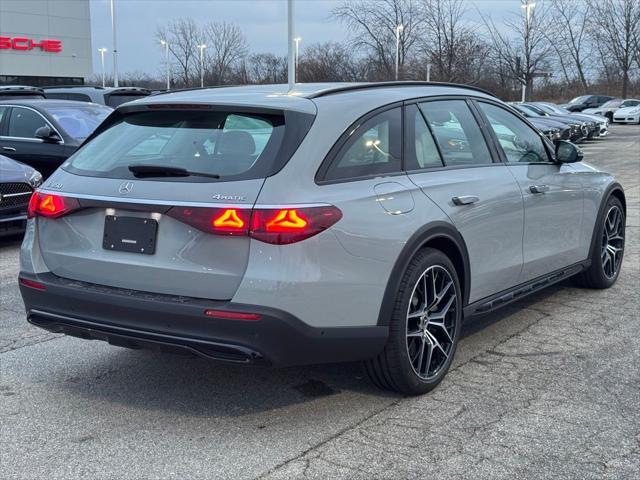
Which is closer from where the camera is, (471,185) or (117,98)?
(471,185)

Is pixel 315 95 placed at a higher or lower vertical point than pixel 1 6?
lower

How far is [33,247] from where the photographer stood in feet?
13.1

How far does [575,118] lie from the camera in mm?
27766

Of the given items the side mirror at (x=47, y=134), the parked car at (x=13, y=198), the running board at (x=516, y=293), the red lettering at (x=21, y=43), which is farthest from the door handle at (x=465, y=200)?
the red lettering at (x=21, y=43)

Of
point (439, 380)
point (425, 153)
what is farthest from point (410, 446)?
point (425, 153)

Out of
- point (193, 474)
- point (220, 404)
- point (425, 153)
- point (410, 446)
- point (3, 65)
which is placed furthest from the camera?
point (3, 65)

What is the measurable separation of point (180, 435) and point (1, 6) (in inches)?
1964

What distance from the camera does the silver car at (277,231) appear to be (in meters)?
3.36

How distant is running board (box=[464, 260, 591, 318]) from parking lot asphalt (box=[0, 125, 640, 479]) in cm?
30

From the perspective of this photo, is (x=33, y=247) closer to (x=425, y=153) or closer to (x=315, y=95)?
(x=315, y=95)

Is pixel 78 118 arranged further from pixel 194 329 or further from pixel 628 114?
pixel 628 114

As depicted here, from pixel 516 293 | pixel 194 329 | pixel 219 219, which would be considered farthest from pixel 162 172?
pixel 516 293

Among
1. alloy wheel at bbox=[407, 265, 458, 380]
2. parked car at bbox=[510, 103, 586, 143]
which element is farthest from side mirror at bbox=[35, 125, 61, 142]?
parked car at bbox=[510, 103, 586, 143]

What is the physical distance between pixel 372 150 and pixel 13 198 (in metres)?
5.67
